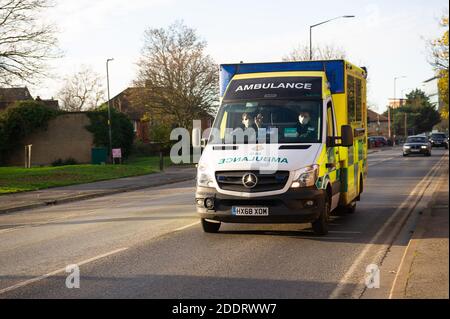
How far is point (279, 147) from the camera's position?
10.5m

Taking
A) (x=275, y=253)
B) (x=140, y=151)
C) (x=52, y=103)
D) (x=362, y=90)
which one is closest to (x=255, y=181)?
(x=275, y=253)

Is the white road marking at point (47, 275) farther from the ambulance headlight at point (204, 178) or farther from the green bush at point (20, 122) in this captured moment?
the green bush at point (20, 122)

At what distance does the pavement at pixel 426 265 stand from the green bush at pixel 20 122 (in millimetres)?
44596

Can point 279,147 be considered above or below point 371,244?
above

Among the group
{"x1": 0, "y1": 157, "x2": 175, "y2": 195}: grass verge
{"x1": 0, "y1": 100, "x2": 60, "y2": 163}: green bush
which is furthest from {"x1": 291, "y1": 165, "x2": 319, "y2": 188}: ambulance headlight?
Answer: {"x1": 0, "y1": 100, "x2": 60, "y2": 163}: green bush

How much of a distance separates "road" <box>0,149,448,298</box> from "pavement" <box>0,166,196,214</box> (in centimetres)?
470

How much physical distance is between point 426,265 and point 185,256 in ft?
10.7

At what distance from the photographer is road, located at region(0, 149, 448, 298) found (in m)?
7.21

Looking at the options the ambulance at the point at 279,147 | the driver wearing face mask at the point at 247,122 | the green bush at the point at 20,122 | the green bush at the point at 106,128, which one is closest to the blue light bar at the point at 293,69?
the ambulance at the point at 279,147

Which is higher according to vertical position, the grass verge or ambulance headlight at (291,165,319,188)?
ambulance headlight at (291,165,319,188)

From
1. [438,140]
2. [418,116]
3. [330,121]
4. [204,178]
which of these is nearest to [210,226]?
[204,178]

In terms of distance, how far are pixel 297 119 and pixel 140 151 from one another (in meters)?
51.1

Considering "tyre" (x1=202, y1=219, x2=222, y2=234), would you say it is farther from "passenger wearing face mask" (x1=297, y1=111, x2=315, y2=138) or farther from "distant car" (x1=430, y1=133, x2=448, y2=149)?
"distant car" (x1=430, y1=133, x2=448, y2=149)

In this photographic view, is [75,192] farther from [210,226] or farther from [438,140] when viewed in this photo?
[438,140]
